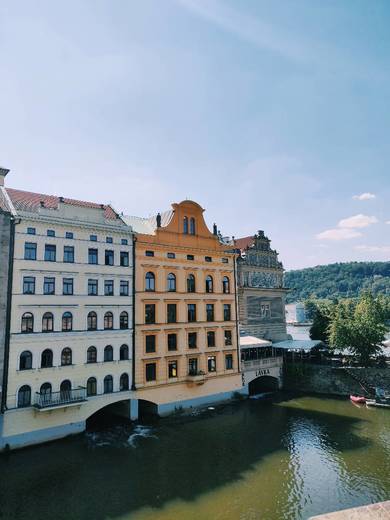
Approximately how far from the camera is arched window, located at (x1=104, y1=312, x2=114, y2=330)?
114ft

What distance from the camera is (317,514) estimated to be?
19.8 meters

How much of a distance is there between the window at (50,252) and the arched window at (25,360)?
7.60m

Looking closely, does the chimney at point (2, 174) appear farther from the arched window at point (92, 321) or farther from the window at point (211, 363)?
the window at point (211, 363)

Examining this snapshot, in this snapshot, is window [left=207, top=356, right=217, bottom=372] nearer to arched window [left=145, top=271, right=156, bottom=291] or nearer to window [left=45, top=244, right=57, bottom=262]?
arched window [left=145, top=271, right=156, bottom=291]

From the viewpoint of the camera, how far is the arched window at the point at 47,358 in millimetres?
30391

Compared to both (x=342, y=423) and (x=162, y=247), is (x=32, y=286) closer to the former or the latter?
(x=162, y=247)

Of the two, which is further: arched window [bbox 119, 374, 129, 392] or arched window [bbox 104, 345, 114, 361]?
arched window [bbox 119, 374, 129, 392]

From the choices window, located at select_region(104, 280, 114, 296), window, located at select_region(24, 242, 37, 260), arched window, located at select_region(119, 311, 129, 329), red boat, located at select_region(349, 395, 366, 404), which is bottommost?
red boat, located at select_region(349, 395, 366, 404)

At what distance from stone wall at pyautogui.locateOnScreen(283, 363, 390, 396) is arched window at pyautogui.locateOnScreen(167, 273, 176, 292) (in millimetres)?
21407

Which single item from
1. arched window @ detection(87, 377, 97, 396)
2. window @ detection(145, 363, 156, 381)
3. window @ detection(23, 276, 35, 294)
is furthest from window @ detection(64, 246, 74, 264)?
window @ detection(145, 363, 156, 381)

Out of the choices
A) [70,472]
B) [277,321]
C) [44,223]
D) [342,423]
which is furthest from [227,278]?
[70,472]

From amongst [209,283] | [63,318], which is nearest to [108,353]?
[63,318]

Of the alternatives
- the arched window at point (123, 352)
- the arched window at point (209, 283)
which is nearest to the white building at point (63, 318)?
the arched window at point (123, 352)

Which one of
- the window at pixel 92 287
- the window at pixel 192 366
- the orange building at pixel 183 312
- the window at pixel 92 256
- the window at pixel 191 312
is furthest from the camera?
the window at pixel 191 312
